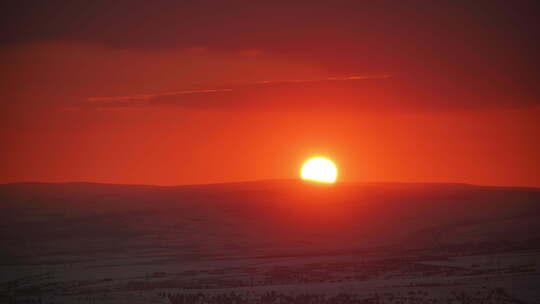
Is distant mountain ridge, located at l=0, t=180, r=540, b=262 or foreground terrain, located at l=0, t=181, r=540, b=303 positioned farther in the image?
distant mountain ridge, located at l=0, t=180, r=540, b=262

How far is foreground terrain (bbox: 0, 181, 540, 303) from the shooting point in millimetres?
33375

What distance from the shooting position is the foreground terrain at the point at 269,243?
33.4 m

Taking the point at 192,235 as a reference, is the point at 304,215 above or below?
above

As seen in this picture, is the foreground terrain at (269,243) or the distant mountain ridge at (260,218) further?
the distant mountain ridge at (260,218)

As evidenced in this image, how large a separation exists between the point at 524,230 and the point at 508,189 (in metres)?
23.9

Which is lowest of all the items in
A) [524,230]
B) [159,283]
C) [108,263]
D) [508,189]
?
[159,283]

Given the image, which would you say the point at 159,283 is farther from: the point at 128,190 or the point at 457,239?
the point at 128,190

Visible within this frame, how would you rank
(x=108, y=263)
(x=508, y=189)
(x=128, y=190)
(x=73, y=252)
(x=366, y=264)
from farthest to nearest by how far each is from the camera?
(x=128, y=190) → (x=508, y=189) → (x=73, y=252) → (x=108, y=263) → (x=366, y=264)

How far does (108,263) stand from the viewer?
46812mm

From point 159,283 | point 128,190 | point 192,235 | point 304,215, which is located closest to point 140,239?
point 192,235

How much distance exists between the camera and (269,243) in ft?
192

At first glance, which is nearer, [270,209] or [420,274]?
[420,274]

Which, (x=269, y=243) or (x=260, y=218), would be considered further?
(x=260, y=218)

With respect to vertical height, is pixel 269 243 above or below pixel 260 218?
below
